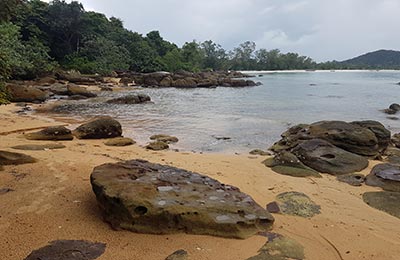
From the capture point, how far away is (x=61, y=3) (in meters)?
48.4

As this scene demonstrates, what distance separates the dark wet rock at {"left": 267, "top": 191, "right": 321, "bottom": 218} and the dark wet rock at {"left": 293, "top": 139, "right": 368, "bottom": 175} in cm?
227

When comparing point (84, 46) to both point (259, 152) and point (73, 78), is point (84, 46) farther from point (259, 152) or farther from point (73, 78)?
point (259, 152)

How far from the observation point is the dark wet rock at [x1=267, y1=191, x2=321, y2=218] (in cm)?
522

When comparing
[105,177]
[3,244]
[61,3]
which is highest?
[61,3]

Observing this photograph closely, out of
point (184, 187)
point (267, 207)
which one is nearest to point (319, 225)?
point (267, 207)

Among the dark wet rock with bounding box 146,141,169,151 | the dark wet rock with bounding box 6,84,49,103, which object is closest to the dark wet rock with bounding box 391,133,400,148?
the dark wet rock with bounding box 146,141,169,151

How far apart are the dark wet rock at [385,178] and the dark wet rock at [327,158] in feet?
2.11

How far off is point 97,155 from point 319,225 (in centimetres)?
538

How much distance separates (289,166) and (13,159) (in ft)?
19.2

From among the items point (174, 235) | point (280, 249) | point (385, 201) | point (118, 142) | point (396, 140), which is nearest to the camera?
point (280, 249)

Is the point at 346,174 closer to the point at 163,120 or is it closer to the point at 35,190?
the point at 35,190

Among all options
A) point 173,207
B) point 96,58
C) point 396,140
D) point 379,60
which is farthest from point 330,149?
point 379,60

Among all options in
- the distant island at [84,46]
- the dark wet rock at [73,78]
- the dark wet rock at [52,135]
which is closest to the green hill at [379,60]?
the distant island at [84,46]

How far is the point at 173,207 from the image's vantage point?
429 cm
